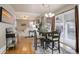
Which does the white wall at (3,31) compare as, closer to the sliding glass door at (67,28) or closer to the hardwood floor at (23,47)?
the hardwood floor at (23,47)

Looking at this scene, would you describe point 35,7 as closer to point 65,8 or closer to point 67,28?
point 65,8

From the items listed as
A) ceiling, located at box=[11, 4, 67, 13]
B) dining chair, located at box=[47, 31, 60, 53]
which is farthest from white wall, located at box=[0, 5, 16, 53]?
dining chair, located at box=[47, 31, 60, 53]

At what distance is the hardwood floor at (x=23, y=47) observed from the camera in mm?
2271

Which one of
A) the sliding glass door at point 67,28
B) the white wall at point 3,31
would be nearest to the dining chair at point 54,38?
the sliding glass door at point 67,28

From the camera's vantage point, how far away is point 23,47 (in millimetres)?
2486

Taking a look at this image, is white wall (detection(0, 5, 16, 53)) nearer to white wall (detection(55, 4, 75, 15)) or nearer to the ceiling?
the ceiling

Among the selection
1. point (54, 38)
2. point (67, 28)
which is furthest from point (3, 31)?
point (67, 28)

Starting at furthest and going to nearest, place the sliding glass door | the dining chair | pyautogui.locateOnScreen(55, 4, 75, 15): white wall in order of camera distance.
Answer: the dining chair
the sliding glass door
pyautogui.locateOnScreen(55, 4, 75, 15): white wall

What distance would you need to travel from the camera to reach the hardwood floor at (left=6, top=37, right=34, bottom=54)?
7.45 feet

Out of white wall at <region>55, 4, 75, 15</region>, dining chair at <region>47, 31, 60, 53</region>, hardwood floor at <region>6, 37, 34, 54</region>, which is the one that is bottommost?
hardwood floor at <region>6, 37, 34, 54</region>

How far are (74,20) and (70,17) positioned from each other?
0.13m

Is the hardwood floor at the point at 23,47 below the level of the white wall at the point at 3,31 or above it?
below
